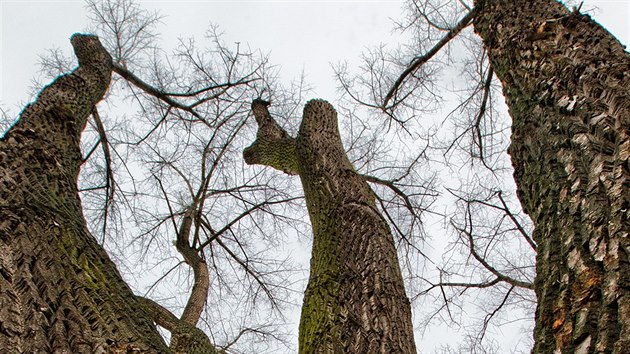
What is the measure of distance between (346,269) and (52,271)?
1.16 m

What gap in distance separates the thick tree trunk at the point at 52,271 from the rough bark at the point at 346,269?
26.7 inches

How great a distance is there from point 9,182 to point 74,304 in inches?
34.1

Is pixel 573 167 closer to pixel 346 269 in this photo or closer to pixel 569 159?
pixel 569 159

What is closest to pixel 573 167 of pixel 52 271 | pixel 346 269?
pixel 346 269

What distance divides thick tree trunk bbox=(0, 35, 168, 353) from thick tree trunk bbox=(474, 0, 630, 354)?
1136 mm

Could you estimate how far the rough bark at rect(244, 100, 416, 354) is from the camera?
183 centimetres

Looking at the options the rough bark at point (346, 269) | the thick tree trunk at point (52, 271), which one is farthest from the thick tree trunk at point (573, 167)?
the thick tree trunk at point (52, 271)

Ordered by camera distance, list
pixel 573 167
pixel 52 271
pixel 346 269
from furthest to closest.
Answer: pixel 346 269 → pixel 52 271 → pixel 573 167

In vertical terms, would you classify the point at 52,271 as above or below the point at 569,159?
below

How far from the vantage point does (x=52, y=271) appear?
1.54 metres

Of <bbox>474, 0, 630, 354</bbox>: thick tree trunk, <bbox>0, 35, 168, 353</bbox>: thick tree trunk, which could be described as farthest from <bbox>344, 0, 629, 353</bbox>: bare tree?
<bbox>0, 35, 168, 353</bbox>: thick tree trunk

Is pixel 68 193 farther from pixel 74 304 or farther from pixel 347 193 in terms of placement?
pixel 347 193

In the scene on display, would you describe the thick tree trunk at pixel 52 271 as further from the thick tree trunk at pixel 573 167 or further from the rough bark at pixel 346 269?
the thick tree trunk at pixel 573 167

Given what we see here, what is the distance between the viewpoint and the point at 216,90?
18.2 feet
